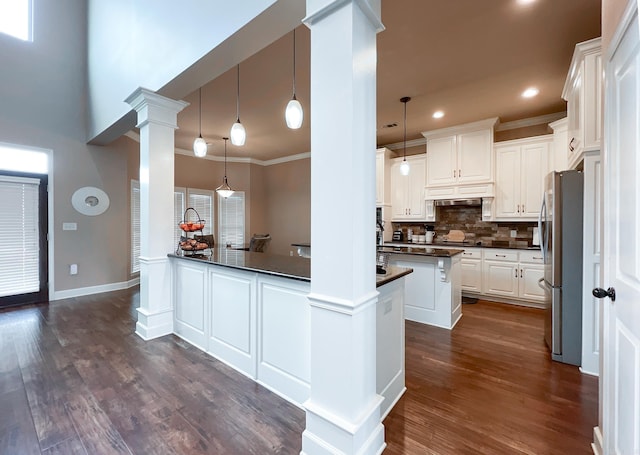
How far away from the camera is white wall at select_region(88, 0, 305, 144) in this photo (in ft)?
6.21

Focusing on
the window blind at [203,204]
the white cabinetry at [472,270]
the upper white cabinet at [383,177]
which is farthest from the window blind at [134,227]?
the white cabinetry at [472,270]

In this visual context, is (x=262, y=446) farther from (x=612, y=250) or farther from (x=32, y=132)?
(x=32, y=132)

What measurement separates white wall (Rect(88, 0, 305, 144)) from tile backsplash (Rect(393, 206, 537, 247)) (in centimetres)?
448

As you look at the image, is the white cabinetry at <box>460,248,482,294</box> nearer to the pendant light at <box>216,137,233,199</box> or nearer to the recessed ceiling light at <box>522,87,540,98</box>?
the recessed ceiling light at <box>522,87,540,98</box>

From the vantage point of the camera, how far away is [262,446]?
1593mm

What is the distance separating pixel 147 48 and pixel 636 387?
4292 mm

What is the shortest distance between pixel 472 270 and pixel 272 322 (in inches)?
144

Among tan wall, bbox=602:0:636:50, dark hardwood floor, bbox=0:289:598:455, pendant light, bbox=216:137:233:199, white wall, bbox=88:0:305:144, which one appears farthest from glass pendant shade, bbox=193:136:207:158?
tan wall, bbox=602:0:636:50

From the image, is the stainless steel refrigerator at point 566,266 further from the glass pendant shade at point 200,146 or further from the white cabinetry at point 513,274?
the glass pendant shade at point 200,146

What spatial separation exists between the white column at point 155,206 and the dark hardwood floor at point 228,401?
0.30 m

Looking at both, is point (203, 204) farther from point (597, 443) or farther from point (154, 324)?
point (597, 443)

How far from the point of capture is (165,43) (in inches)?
107

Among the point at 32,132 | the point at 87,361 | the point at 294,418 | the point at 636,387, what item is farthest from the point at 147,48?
the point at 636,387

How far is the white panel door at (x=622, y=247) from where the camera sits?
104 centimetres
